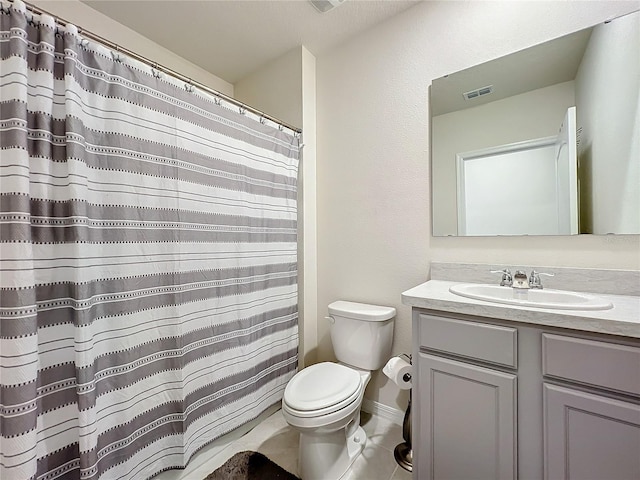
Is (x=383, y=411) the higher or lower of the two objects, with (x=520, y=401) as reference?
lower

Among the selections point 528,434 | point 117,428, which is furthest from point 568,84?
point 117,428

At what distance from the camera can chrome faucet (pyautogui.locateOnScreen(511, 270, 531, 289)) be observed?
1.27 m

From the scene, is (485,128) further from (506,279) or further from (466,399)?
(466,399)

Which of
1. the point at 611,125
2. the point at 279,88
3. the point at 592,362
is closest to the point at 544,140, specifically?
the point at 611,125

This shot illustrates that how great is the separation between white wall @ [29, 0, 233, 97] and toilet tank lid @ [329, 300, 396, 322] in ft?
6.52

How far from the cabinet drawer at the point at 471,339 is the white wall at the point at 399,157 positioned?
1.82 ft

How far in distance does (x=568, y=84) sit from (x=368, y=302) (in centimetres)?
152

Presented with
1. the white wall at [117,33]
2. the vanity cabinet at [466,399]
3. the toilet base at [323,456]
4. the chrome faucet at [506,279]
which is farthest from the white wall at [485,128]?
the white wall at [117,33]

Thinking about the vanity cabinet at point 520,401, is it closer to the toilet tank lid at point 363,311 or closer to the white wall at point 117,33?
the toilet tank lid at point 363,311

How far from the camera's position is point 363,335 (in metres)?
1.67

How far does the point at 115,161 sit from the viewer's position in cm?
114

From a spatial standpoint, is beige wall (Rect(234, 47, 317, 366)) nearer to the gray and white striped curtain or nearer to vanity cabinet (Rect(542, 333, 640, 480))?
the gray and white striped curtain

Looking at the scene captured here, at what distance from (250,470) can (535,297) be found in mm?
1599

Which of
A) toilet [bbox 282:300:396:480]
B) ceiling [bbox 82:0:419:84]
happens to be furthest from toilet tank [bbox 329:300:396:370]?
ceiling [bbox 82:0:419:84]
